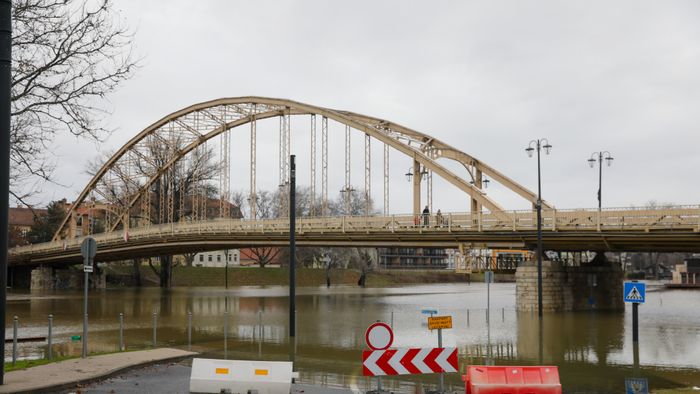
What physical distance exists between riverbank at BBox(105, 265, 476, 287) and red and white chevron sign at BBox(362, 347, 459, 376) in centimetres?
7314

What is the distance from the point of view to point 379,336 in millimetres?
10766

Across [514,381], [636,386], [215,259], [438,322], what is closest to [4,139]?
[438,322]

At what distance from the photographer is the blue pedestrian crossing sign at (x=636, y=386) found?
41.8 ft

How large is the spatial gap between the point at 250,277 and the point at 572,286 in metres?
56.6

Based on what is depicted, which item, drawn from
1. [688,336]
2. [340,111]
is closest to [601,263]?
[688,336]

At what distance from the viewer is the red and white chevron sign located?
10797 mm

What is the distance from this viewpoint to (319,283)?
90.9 m

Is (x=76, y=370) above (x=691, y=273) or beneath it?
above

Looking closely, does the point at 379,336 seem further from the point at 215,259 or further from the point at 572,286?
the point at 215,259

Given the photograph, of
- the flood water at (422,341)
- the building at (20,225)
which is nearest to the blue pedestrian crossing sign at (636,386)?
the flood water at (422,341)

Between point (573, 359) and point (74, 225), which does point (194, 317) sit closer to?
point (573, 359)

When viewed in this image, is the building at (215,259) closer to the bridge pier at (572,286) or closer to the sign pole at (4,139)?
the bridge pier at (572,286)

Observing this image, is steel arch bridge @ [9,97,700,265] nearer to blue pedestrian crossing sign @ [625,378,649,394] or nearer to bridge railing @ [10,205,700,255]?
bridge railing @ [10,205,700,255]

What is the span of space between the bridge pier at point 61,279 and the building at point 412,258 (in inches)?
2845
